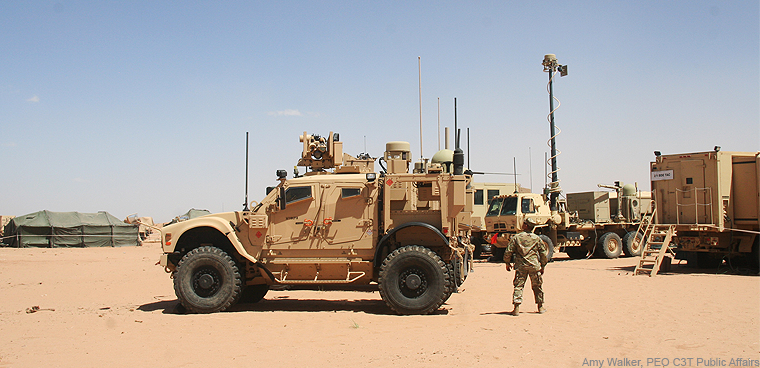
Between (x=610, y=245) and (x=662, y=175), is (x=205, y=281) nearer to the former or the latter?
(x=662, y=175)

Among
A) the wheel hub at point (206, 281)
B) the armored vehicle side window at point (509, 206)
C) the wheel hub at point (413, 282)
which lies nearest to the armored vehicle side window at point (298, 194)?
the wheel hub at point (206, 281)

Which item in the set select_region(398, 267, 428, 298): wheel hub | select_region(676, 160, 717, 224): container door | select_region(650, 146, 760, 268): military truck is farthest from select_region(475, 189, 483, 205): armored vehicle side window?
select_region(398, 267, 428, 298): wheel hub

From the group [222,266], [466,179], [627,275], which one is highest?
[466,179]

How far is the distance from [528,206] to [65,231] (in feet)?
83.0

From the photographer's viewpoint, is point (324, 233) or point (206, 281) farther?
point (324, 233)

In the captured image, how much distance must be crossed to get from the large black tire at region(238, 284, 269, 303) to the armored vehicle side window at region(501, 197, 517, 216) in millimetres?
10529

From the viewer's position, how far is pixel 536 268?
29.3 ft

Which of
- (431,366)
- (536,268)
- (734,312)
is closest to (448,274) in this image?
(536,268)

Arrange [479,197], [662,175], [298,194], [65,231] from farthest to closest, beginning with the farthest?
[65,231], [479,197], [662,175], [298,194]

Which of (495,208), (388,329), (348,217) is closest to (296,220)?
(348,217)

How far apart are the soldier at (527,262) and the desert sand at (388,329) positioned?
13.7 inches

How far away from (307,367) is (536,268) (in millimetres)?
4300

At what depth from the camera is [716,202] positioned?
1476 centimetres

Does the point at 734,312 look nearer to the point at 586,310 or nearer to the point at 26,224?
the point at 586,310
